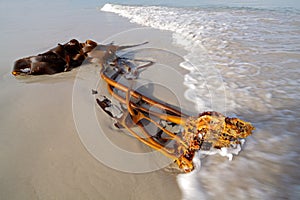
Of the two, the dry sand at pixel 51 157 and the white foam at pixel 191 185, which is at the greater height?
the dry sand at pixel 51 157

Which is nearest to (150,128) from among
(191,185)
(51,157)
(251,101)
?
(191,185)

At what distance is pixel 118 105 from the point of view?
5.25ft

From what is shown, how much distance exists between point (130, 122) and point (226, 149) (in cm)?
61

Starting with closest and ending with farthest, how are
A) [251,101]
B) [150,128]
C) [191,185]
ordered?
[191,185] → [150,128] → [251,101]

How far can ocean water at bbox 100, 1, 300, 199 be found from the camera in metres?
1.02

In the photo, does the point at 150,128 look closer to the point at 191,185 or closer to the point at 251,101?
the point at 191,185

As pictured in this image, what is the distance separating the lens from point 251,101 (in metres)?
1.71

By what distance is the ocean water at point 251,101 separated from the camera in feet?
3.34

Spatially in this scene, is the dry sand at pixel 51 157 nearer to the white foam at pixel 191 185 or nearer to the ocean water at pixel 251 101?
the white foam at pixel 191 185

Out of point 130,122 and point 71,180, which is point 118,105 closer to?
point 130,122

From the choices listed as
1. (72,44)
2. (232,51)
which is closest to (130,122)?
(72,44)

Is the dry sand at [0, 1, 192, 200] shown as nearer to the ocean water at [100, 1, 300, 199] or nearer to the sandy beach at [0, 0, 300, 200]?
the sandy beach at [0, 0, 300, 200]

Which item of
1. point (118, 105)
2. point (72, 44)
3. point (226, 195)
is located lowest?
point (226, 195)

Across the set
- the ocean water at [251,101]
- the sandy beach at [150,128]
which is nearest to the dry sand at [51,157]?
the sandy beach at [150,128]
